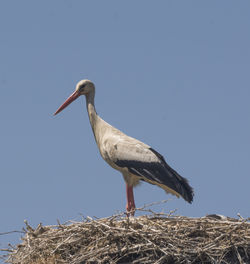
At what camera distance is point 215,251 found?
8688mm

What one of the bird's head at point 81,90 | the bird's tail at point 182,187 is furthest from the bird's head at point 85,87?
the bird's tail at point 182,187

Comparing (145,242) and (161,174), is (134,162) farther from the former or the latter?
(145,242)

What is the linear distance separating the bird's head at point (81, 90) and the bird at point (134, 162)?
581 millimetres

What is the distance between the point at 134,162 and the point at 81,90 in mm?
1597

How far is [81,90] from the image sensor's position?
40.0ft

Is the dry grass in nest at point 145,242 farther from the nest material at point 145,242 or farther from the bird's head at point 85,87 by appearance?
the bird's head at point 85,87

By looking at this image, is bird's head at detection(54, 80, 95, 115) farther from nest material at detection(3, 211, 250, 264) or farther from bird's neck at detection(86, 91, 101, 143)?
nest material at detection(3, 211, 250, 264)

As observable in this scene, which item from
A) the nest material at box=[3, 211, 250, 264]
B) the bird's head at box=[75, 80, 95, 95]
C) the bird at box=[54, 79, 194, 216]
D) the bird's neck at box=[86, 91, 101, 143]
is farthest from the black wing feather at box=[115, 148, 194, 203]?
the nest material at box=[3, 211, 250, 264]

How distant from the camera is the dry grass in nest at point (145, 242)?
8664 millimetres

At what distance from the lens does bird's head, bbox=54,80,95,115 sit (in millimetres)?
12164

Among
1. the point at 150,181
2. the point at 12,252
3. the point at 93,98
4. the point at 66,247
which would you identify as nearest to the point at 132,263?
the point at 66,247

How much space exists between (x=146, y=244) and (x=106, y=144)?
3066 millimetres

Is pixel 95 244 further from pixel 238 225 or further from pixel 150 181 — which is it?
pixel 150 181

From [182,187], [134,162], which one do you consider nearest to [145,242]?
[182,187]
